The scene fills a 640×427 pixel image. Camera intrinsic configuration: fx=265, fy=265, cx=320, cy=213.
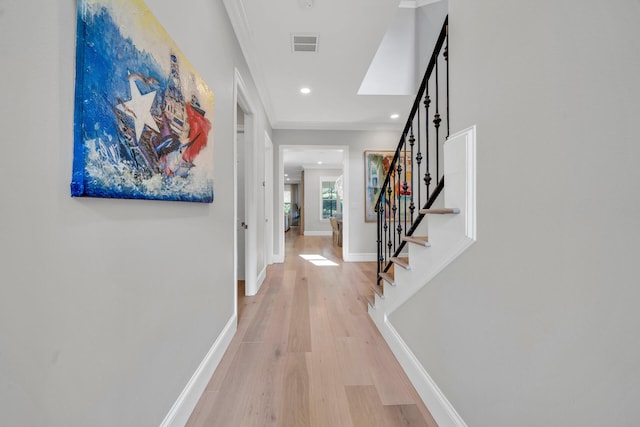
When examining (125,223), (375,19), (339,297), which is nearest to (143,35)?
(125,223)

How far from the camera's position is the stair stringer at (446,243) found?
3.75 ft

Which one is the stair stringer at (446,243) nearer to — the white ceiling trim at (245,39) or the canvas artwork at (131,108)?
the canvas artwork at (131,108)

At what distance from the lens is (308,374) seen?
1667mm

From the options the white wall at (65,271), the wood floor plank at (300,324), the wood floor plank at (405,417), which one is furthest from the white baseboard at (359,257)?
the white wall at (65,271)

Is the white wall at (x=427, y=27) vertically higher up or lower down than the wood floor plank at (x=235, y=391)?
higher up

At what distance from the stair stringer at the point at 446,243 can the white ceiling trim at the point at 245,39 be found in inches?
73.3

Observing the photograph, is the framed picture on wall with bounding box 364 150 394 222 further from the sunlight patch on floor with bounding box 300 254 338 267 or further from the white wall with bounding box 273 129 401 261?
the sunlight patch on floor with bounding box 300 254 338 267

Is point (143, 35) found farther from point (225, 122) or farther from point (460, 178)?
point (460, 178)

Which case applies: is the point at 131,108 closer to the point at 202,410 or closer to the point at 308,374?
the point at 202,410

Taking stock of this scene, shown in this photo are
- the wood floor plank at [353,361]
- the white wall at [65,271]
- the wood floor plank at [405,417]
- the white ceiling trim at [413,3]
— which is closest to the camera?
the white wall at [65,271]

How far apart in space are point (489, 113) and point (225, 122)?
1.64 meters

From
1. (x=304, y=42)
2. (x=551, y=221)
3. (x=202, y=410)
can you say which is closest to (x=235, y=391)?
(x=202, y=410)

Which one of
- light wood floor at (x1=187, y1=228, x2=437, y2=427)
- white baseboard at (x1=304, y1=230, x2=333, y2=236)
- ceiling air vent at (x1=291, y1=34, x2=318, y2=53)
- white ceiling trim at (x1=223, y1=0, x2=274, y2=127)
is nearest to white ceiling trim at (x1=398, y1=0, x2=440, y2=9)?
A: ceiling air vent at (x1=291, y1=34, x2=318, y2=53)

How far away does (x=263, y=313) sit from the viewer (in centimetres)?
257
